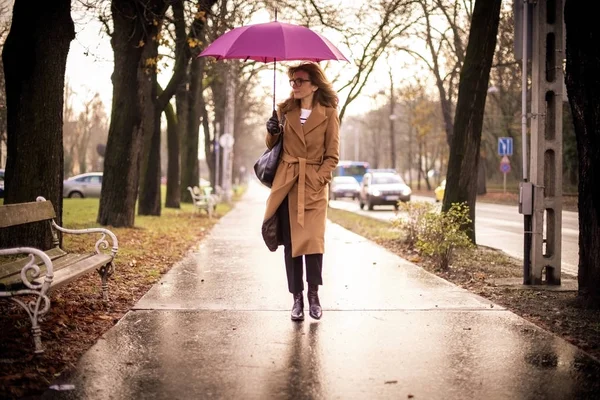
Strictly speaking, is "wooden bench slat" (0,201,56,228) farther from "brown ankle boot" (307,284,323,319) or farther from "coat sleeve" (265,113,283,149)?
"brown ankle boot" (307,284,323,319)

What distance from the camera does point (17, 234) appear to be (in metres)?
8.43

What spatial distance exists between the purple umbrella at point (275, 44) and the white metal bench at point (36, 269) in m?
2.15

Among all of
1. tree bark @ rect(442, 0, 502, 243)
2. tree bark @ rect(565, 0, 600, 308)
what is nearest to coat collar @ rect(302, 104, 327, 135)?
tree bark @ rect(565, 0, 600, 308)

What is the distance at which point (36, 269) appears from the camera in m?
4.82

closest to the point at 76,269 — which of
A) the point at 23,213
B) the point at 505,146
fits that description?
the point at 23,213

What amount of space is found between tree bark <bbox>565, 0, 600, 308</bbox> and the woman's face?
7.47 feet

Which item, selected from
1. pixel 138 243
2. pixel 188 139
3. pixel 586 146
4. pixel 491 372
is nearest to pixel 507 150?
pixel 188 139

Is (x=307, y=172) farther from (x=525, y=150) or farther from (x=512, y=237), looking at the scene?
(x=512, y=237)

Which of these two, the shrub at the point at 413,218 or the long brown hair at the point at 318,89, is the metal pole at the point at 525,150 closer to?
the long brown hair at the point at 318,89

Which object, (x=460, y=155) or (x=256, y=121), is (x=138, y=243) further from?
(x=256, y=121)

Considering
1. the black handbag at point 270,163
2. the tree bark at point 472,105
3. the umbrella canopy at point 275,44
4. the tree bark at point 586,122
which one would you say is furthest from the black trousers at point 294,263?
the tree bark at point 472,105

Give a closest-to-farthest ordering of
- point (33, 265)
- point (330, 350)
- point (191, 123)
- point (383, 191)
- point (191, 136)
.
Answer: point (33, 265)
point (330, 350)
point (191, 123)
point (191, 136)
point (383, 191)

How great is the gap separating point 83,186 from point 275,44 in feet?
112

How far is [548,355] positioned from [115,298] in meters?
4.07
